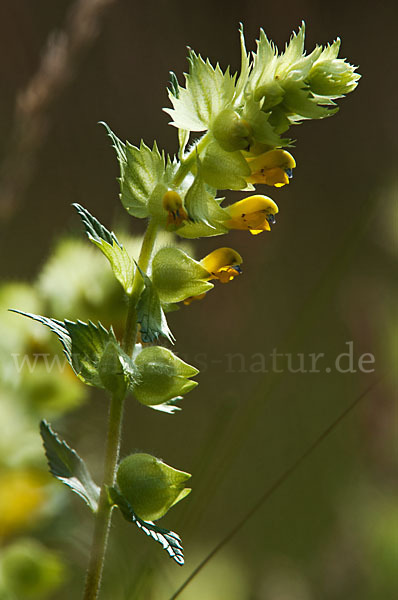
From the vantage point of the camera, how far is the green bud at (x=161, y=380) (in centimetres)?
37

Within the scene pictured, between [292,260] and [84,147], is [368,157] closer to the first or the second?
[292,260]

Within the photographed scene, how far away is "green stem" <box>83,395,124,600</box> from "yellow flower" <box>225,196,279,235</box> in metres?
0.14

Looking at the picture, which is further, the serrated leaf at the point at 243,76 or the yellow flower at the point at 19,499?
the yellow flower at the point at 19,499

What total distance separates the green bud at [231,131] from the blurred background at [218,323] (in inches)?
7.9

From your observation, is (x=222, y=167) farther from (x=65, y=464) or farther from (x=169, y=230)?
(x=65, y=464)

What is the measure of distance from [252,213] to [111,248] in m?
0.11

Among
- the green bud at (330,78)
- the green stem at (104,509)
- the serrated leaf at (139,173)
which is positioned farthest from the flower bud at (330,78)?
the green stem at (104,509)

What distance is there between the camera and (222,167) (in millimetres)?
381

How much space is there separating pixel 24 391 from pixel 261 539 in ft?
2.61

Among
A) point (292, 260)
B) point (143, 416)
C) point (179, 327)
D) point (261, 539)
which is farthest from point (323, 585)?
point (292, 260)

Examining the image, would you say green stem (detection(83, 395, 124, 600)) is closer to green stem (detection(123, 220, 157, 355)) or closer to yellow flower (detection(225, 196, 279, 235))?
green stem (detection(123, 220, 157, 355))

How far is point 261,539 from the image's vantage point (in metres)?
1.21

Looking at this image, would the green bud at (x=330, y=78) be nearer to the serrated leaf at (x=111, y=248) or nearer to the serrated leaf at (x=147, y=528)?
the serrated leaf at (x=111, y=248)

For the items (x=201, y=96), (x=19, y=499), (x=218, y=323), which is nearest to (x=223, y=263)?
(x=201, y=96)
